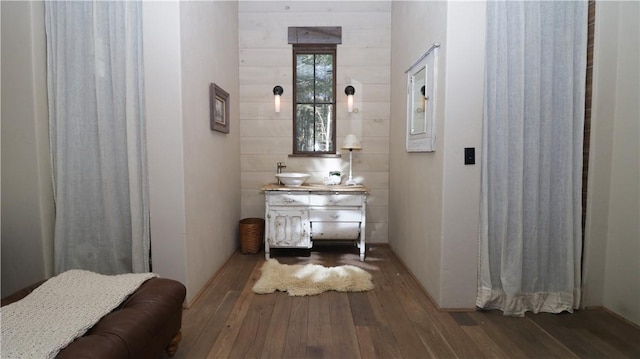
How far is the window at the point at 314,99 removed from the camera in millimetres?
3865

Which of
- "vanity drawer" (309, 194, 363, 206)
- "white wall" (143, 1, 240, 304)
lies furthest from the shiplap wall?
"white wall" (143, 1, 240, 304)

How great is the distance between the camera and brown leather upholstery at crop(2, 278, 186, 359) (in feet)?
3.84

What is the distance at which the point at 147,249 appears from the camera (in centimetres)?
218

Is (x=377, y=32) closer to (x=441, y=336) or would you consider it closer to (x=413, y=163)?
(x=413, y=163)

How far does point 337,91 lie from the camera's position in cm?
384

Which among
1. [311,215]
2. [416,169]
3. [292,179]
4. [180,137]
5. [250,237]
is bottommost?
[250,237]

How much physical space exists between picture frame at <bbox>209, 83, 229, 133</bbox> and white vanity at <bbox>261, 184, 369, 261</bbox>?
2.52 feet

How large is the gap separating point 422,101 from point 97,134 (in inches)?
98.6

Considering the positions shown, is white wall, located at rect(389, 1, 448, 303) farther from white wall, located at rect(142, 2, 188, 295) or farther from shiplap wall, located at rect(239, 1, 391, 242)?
white wall, located at rect(142, 2, 188, 295)

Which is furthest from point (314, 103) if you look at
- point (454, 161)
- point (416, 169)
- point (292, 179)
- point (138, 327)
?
point (138, 327)

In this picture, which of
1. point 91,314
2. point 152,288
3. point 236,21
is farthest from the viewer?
point 236,21

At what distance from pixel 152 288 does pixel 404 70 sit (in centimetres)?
287

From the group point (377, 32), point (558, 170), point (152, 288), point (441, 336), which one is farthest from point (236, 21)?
point (441, 336)

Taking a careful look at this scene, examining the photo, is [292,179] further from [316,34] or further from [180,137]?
[316,34]
